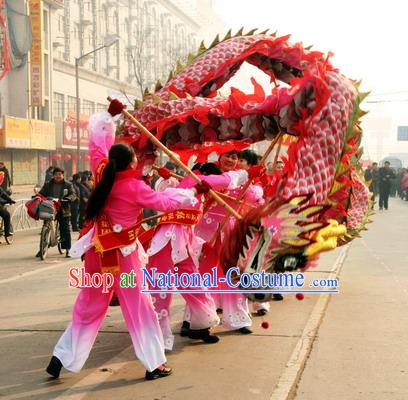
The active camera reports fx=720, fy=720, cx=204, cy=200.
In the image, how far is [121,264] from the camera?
491cm

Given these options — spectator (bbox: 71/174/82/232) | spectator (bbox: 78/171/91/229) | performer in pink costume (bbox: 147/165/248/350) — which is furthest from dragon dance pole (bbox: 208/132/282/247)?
spectator (bbox: 78/171/91/229)

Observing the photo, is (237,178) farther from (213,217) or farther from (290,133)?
(213,217)

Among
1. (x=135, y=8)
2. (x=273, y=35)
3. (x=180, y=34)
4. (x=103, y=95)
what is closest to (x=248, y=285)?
(x=273, y=35)

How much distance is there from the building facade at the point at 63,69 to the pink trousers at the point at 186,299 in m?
21.1

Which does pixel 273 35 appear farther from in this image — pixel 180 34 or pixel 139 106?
pixel 180 34

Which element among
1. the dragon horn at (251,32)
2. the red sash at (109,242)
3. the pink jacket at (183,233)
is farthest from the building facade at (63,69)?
the red sash at (109,242)

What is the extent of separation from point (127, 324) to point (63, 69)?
33133 mm

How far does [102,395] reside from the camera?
4574 mm

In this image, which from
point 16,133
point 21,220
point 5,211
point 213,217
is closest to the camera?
point 213,217

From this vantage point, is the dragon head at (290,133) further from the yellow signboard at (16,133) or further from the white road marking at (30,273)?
the yellow signboard at (16,133)

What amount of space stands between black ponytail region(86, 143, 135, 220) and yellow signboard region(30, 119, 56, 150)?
90.0 ft

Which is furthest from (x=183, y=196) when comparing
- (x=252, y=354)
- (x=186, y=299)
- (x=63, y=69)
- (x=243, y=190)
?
(x=63, y=69)

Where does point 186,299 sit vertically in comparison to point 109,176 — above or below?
below

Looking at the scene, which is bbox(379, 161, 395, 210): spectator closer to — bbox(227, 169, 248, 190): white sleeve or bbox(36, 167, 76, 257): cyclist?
bbox(36, 167, 76, 257): cyclist
